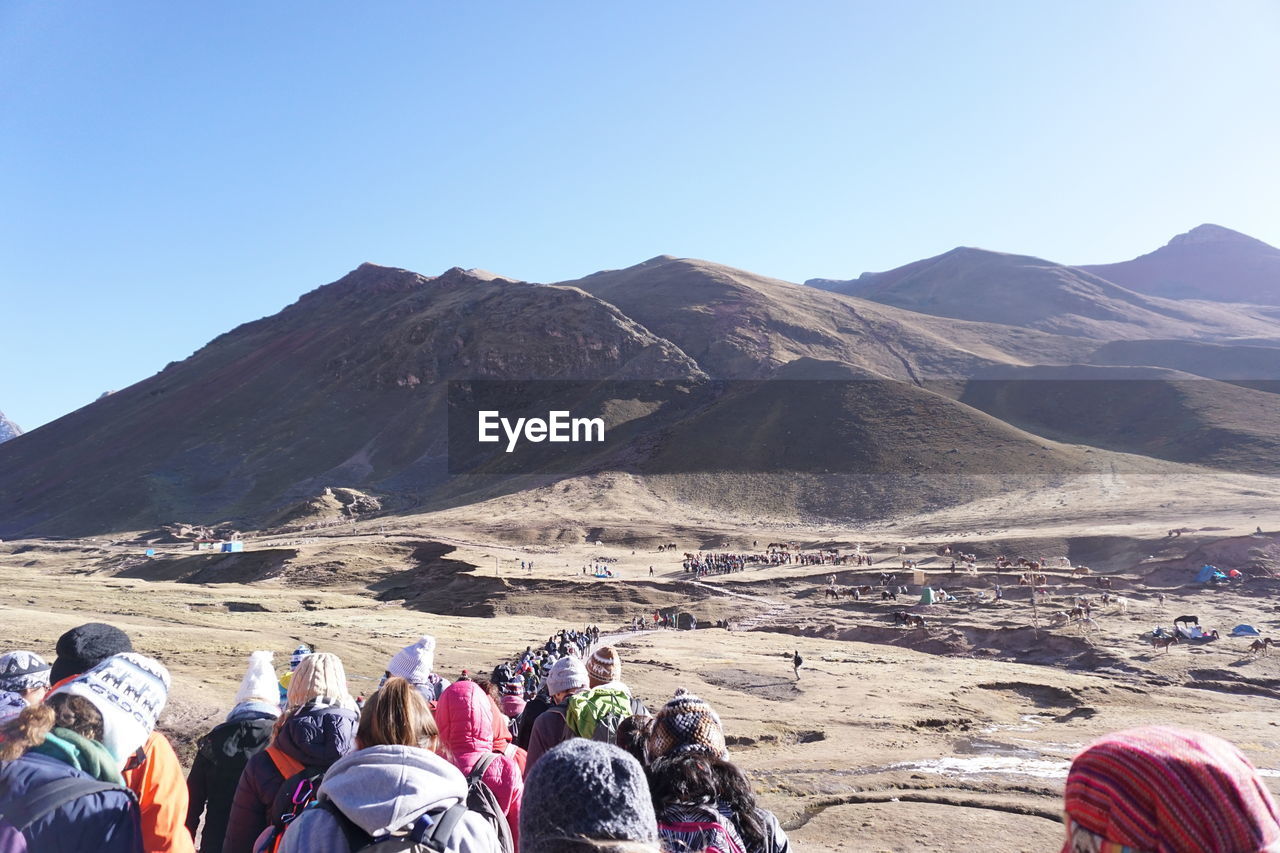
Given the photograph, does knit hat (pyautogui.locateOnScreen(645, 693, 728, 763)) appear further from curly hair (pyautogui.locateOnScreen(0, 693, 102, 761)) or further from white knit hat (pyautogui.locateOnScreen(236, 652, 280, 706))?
white knit hat (pyautogui.locateOnScreen(236, 652, 280, 706))

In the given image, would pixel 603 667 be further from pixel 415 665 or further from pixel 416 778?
pixel 416 778

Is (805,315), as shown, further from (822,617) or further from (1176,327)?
(822,617)

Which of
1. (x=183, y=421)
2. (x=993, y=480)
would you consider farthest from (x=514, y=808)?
(x=183, y=421)

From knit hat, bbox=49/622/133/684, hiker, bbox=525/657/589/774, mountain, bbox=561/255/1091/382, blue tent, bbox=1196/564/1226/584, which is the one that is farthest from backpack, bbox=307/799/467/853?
mountain, bbox=561/255/1091/382

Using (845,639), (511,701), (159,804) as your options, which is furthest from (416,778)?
(845,639)

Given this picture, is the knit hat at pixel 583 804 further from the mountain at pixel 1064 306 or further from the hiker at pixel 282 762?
A: the mountain at pixel 1064 306

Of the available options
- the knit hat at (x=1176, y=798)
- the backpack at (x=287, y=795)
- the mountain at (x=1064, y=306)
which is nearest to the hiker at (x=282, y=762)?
the backpack at (x=287, y=795)
